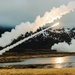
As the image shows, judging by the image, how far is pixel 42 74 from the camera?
69.6 meters

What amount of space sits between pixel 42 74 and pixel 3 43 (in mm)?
23577

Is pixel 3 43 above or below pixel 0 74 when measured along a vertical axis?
above

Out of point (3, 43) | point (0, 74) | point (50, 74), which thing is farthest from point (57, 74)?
point (3, 43)

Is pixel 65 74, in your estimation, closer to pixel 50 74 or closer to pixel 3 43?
pixel 50 74

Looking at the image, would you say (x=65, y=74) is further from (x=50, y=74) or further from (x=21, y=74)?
(x=21, y=74)

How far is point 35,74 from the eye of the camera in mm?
69750

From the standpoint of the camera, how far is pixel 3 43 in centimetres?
8856

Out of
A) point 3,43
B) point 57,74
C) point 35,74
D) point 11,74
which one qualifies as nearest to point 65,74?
point 57,74

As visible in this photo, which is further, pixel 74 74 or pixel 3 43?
pixel 3 43

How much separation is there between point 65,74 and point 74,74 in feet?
7.04

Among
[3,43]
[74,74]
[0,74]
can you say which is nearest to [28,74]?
[0,74]

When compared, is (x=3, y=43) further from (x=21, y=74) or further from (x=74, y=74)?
(x=74, y=74)

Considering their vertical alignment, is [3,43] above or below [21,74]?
above

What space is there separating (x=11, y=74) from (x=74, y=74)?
15.2m
